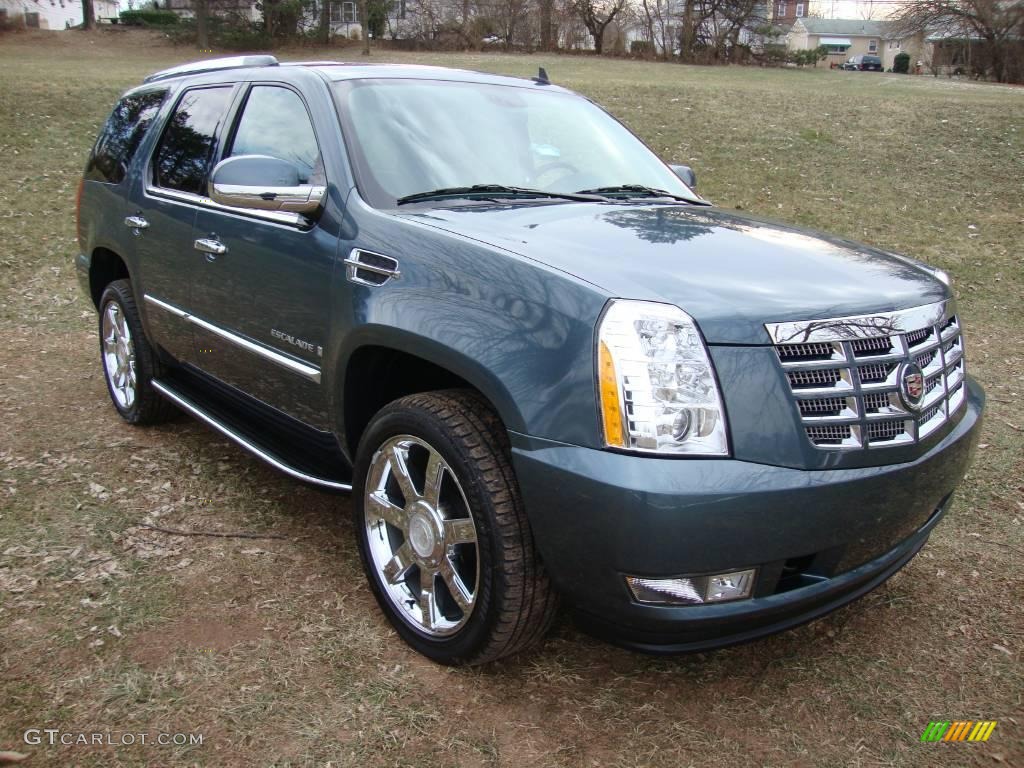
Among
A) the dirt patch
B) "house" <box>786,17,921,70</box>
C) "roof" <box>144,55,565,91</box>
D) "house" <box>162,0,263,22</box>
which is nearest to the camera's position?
the dirt patch

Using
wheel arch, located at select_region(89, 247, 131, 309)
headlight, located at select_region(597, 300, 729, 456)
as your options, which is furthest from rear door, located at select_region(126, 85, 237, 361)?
headlight, located at select_region(597, 300, 729, 456)

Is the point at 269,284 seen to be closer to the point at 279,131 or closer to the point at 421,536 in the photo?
the point at 279,131

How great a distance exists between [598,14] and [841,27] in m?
70.8

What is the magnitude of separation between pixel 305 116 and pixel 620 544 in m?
2.15

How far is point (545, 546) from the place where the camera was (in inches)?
90.0

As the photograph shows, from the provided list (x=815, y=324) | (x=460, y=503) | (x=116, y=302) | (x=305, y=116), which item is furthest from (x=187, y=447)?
(x=815, y=324)

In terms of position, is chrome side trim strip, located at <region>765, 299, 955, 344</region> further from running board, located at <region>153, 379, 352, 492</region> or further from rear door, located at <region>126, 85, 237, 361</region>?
rear door, located at <region>126, 85, 237, 361</region>

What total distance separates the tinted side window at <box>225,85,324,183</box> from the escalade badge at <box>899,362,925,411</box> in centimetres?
205

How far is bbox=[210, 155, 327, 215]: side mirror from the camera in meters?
2.98

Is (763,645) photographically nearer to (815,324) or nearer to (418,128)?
(815,324)

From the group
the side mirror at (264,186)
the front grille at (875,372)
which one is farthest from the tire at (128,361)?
the front grille at (875,372)

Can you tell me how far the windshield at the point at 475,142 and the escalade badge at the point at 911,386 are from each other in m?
1.51

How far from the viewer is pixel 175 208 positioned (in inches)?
155

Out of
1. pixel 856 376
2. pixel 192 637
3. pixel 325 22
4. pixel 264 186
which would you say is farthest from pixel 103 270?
pixel 325 22
